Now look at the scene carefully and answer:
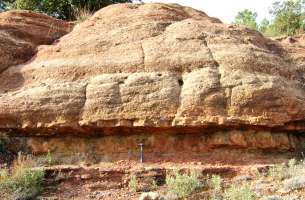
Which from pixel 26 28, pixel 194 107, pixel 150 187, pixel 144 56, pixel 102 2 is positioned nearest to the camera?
pixel 150 187

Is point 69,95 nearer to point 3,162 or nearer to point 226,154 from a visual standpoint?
point 3,162

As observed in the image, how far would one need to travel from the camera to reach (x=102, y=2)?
16312 mm

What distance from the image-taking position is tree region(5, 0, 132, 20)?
16047 millimetres

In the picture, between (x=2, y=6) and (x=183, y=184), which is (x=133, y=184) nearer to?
Result: (x=183, y=184)

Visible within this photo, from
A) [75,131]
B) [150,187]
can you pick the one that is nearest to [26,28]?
[75,131]

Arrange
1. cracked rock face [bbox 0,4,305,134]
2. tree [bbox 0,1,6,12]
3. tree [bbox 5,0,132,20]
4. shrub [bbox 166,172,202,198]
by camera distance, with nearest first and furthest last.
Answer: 1. shrub [bbox 166,172,202,198]
2. cracked rock face [bbox 0,4,305,134]
3. tree [bbox 5,0,132,20]
4. tree [bbox 0,1,6,12]

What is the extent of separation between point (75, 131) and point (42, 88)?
1.10 meters

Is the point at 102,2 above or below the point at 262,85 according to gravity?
above

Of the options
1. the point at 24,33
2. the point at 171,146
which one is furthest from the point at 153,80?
the point at 24,33

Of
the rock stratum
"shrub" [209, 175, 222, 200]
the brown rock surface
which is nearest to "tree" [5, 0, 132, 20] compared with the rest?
the brown rock surface

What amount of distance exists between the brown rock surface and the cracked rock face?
0.30 meters

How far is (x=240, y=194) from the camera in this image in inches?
368

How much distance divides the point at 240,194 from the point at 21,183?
3.71 m

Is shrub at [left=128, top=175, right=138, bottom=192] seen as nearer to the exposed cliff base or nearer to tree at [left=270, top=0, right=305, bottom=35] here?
the exposed cliff base
